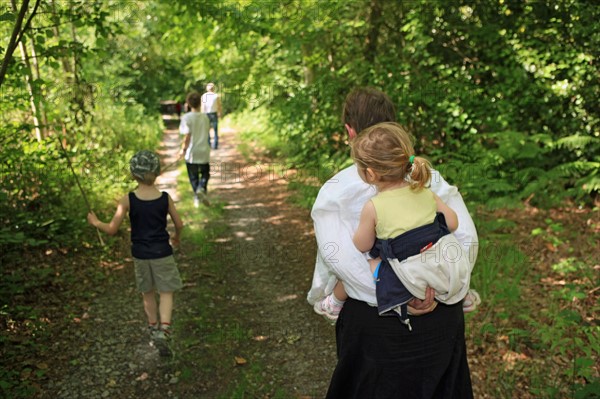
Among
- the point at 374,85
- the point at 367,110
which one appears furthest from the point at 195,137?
the point at 367,110

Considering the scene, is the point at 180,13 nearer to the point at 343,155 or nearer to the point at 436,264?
the point at 343,155

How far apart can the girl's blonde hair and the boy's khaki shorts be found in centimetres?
295

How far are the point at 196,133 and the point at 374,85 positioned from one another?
3247mm

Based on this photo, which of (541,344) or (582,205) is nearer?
(541,344)

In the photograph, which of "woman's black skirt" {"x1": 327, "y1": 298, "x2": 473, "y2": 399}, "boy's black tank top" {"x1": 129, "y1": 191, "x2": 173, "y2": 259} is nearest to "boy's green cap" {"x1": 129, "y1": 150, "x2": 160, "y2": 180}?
"boy's black tank top" {"x1": 129, "y1": 191, "x2": 173, "y2": 259}

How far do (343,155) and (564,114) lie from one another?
3.88 metres

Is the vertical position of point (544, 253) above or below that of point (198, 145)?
below

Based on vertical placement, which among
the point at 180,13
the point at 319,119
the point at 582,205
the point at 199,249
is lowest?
the point at 199,249

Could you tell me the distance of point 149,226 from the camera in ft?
15.1

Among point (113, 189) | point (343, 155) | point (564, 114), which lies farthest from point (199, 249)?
point (564, 114)

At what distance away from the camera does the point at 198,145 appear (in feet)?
29.2

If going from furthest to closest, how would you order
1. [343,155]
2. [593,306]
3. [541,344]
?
1. [343,155]
2. [593,306]
3. [541,344]

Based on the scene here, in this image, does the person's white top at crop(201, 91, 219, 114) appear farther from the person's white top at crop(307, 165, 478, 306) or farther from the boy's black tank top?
the person's white top at crop(307, 165, 478, 306)

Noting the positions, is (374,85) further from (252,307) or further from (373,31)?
(252,307)
